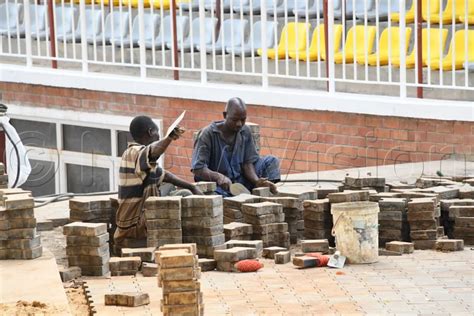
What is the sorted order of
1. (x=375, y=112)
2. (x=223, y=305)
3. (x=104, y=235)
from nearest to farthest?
(x=223, y=305)
(x=104, y=235)
(x=375, y=112)

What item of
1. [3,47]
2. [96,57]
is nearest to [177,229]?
[96,57]

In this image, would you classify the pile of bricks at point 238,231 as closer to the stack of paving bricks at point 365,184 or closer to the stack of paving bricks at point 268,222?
the stack of paving bricks at point 268,222

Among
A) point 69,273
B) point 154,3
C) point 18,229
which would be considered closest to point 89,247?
point 69,273

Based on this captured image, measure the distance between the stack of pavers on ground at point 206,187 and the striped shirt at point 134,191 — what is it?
0.80 meters

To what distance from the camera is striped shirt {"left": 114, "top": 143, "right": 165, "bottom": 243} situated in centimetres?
1238

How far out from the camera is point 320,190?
13500 mm

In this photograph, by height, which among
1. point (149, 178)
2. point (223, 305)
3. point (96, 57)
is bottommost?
point (223, 305)

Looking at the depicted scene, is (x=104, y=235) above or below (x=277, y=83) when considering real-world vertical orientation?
below

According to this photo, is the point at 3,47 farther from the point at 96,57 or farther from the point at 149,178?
the point at 149,178

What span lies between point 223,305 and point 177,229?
1593 mm

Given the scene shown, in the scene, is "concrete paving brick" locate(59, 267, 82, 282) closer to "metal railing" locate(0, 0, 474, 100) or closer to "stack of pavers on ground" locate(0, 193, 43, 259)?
"stack of pavers on ground" locate(0, 193, 43, 259)

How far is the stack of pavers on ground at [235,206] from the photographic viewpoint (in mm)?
12828

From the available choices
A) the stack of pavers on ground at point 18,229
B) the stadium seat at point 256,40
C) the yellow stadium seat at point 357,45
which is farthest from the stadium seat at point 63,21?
the stack of pavers on ground at point 18,229

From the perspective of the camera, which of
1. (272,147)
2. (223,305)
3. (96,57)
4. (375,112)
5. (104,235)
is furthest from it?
(96,57)
